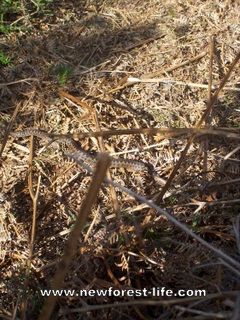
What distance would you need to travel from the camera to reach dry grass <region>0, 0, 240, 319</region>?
166 cm

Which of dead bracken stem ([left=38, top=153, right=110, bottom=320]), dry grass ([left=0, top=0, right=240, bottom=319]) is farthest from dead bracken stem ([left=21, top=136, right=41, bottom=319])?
dead bracken stem ([left=38, top=153, right=110, bottom=320])

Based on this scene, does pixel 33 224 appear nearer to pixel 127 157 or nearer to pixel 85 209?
pixel 127 157

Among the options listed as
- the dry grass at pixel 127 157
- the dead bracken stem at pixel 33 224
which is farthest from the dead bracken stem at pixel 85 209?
the dead bracken stem at pixel 33 224

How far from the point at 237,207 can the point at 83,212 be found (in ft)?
4.24

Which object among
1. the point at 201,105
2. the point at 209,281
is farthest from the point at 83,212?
the point at 201,105

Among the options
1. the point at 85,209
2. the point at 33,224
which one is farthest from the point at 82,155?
the point at 85,209

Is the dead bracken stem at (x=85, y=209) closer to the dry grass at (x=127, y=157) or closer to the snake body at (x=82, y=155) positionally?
the dry grass at (x=127, y=157)

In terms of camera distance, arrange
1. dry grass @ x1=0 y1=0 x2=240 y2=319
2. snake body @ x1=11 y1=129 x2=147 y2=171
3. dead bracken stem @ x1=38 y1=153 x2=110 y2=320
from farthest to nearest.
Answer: snake body @ x1=11 y1=129 x2=147 y2=171, dry grass @ x1=0 y1=0 x2=240 y2=319, dead bracken stem @ x1=38 y1=153 x2=110 y2=320

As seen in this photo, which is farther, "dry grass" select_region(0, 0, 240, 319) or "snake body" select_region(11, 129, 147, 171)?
"snake body" select_region(11, 129, 147, 171)

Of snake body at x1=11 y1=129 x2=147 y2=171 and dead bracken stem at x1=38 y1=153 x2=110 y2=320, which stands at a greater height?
dead bracken stem at x1=38 y1=153 x2=110 y2=320

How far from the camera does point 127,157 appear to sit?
2174 mm

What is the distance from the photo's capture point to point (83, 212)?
2.96ft

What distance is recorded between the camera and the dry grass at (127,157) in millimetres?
1662

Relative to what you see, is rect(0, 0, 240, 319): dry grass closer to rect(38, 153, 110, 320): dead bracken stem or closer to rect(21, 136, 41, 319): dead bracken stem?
rect(21, 136, 41, 319): dead bracken stem
